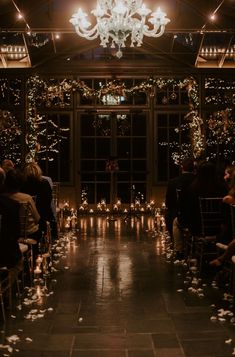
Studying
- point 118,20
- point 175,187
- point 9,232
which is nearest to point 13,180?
point 9,232

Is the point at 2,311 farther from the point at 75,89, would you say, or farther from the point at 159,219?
the point at 75,89

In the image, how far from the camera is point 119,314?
505 centimetres

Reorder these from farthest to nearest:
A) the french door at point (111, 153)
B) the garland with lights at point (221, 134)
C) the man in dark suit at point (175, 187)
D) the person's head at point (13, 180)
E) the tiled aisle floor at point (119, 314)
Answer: the french door at point (111, 153)
the garland with lights at point (221, 134)
the man in dark suit at point (175, 187)
the person's head at point (13, 180)
the tiled aisle floor at point (119, 314)

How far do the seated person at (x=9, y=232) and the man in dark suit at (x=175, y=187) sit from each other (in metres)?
2.92

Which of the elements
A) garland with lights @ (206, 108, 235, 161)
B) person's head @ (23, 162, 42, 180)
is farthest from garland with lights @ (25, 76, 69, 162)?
person's head @ (23, 162, 42, 180)

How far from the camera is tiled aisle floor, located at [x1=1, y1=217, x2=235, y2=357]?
413 centimetres

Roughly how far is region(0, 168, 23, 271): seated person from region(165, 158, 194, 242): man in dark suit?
2.92 meters

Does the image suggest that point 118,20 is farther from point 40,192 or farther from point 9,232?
point 9,232

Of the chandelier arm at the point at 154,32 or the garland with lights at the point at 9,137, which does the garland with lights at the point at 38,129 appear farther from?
the chandelier arm at the point at 154,32

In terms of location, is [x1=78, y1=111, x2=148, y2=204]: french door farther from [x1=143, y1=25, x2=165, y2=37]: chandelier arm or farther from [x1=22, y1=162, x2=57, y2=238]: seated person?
[x1=22, y1=162, x2=57, y2=238]: seated person

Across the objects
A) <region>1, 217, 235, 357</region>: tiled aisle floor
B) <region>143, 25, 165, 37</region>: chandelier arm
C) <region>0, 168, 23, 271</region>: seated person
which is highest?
<region>143, 25, 165, 37</region>: chandelier arm

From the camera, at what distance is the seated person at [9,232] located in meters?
4.88

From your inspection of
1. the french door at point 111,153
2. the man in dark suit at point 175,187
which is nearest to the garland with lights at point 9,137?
the french door at point 111,153

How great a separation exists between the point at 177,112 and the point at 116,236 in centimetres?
499
